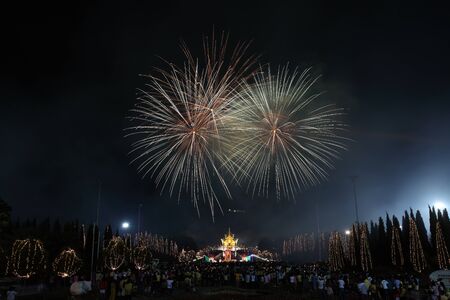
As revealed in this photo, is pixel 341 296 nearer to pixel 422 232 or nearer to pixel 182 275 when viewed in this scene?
pixel 182 275

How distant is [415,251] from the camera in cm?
5475

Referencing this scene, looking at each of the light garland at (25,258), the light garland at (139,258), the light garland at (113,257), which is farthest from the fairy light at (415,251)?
the light garland at (25,258)

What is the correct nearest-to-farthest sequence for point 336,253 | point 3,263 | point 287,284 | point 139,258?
point 287,284, point 3,263, point 139,258, point 336,253

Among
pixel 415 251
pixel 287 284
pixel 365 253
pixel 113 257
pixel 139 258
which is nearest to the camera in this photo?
pixel 287 284

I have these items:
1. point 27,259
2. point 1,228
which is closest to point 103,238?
point 1,228

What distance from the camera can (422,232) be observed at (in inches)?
2237

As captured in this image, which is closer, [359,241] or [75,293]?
[75,293]

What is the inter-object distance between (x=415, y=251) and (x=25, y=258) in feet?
151

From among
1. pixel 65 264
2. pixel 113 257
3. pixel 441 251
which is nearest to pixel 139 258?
pixel 113 257

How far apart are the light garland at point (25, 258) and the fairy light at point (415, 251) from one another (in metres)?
44.2

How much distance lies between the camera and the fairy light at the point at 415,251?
2105 inches

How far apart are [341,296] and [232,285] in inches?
568

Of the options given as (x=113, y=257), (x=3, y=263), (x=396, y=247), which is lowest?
(x=3, y=263)

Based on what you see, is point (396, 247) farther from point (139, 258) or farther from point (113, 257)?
point (139, 258)
